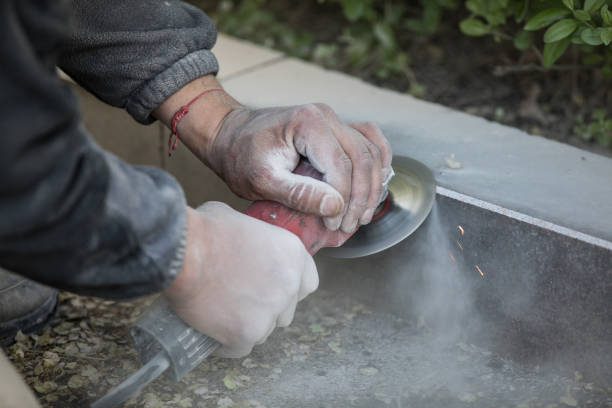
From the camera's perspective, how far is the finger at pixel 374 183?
173 cm

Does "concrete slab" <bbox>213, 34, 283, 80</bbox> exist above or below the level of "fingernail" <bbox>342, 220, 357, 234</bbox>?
above

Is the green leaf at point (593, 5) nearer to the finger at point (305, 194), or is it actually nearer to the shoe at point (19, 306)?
the finger at point (305, 194)

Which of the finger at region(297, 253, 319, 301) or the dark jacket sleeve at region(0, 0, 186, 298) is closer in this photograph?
the dark jacket sleeve at region(0, 0, 186, 298)

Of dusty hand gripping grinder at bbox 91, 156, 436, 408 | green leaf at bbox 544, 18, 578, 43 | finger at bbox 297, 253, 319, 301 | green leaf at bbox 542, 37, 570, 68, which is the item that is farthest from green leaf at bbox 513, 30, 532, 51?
finger at bbox 297, 253, 319, 301

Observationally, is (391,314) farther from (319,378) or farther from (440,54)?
(440,54)

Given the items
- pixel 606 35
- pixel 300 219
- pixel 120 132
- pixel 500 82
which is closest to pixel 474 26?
pixel 500 82

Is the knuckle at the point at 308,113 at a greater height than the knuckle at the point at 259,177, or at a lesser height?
greater

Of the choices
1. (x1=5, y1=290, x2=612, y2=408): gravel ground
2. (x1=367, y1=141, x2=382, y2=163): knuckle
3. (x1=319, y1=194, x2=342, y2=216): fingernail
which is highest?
(x1=367, y1=141, x2=382, y2=163): knuckle

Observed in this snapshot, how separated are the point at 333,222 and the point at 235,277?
1.11 ft

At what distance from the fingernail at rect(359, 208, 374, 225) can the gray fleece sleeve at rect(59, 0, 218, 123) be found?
2.30 feet

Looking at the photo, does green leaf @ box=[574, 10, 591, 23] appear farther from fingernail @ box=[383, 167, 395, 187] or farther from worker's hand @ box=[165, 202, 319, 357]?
worker's hand @ box=[165, 202, 319, 357]

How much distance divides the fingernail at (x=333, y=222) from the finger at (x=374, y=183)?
0.30 feet

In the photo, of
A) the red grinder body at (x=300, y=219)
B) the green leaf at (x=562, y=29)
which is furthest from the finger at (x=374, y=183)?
the green leaf at (x=562, y=29)

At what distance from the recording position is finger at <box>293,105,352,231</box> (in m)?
1.65
